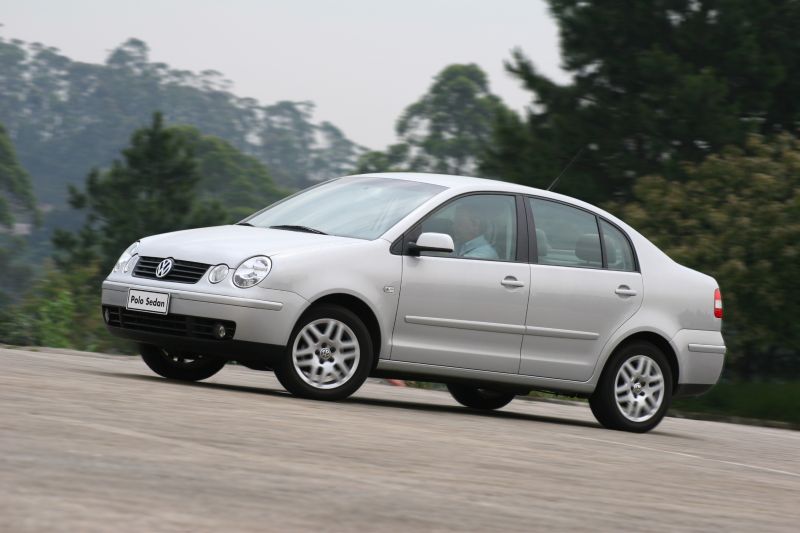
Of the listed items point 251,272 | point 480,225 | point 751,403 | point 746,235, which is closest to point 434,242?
point 480,225

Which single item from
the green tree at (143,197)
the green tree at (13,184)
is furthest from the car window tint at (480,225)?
the green tree at (13,184)

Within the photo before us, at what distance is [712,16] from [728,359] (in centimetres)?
1345

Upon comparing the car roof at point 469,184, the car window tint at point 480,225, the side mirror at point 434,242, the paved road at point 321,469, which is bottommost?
the paved road at point 321,469

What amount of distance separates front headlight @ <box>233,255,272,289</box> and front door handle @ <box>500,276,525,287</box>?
1933mm

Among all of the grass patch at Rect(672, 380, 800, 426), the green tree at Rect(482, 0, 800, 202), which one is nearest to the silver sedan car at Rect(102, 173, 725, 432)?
the grass patch at Rect(672, 380, 800, 426)

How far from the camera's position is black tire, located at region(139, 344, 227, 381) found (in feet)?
36.9

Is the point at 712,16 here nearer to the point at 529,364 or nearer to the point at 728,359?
the point at 728,359

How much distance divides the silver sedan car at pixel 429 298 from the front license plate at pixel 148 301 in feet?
0.04

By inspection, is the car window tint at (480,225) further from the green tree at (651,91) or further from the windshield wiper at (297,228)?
the green tree at (651,91)

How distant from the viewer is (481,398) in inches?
513

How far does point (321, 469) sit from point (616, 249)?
551 centimetres

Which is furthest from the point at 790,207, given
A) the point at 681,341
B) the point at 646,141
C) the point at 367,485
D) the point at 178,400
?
the point at 367,485

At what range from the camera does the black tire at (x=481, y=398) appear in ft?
42.6

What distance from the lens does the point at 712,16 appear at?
3888cm
